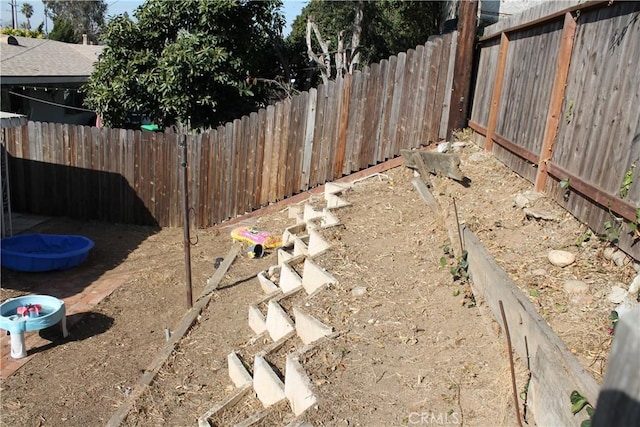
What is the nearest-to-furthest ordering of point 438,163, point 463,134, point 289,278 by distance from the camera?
point 289,278 < point 438,163 < point 463,134

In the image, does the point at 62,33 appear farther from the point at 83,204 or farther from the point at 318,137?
the point at 318,137

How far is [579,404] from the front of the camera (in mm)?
2256

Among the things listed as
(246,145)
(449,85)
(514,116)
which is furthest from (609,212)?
(246,145)

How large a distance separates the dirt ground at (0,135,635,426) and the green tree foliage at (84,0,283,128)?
4.58 m

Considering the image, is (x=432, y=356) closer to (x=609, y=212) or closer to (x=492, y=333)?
(x=492, y=333)

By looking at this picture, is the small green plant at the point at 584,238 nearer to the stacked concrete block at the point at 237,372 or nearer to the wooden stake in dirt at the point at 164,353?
the stacked concrete block at the point at 237,372

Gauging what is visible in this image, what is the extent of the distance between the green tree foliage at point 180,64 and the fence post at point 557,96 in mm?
7457

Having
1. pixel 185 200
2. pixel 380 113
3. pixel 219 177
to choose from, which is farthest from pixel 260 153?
pixel 185 200

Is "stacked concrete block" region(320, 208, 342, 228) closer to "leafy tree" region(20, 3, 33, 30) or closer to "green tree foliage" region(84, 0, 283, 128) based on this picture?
"green tree foliage" region(84, 0, 283, 128)

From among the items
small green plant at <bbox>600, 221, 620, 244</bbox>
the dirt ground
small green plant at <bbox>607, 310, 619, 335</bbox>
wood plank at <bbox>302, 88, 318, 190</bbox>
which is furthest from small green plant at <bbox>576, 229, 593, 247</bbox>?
wood plank at <bbox>302, 88, 318, 190</bbox>

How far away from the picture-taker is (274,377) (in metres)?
3.60

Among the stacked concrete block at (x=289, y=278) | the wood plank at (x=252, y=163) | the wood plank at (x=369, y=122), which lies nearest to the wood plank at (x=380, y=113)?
the wood plank at (x=369, y=122)

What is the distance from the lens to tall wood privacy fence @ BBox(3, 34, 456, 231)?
778 centimetres

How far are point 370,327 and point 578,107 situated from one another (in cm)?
237
